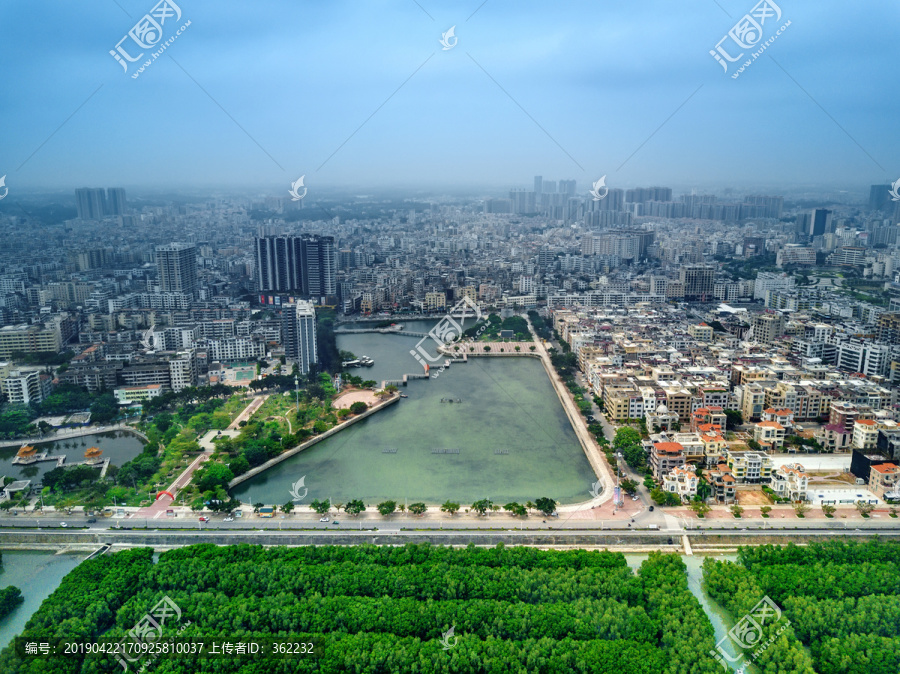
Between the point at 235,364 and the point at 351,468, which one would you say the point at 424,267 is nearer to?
the point at 235,364

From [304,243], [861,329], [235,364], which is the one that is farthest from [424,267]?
[861,329]

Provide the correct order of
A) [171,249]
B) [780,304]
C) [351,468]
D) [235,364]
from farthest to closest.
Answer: [171,249] → [780,304] → [235,364] → [351,468]

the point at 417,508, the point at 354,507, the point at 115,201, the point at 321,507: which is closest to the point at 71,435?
the point at 321,507

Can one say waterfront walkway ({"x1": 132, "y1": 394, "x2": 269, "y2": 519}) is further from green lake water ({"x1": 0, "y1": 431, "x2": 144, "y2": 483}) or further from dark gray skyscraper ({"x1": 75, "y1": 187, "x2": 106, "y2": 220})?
dark gray skyscraper ({"x1": 75, "y1": 187, "x2": 106, "y2": 220})

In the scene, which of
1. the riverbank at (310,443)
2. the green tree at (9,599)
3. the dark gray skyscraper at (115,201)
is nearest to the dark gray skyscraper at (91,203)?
the dark gray skyscraper at (115,201)

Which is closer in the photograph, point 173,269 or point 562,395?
point 562,395

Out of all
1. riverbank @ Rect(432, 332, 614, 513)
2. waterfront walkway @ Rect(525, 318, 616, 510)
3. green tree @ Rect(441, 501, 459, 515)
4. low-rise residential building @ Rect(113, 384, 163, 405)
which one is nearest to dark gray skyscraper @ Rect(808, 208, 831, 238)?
riverbank @ Rect(432, 332, 614, 513)

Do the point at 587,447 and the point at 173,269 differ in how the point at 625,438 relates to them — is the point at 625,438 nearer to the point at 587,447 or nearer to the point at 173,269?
the point at 587,447
